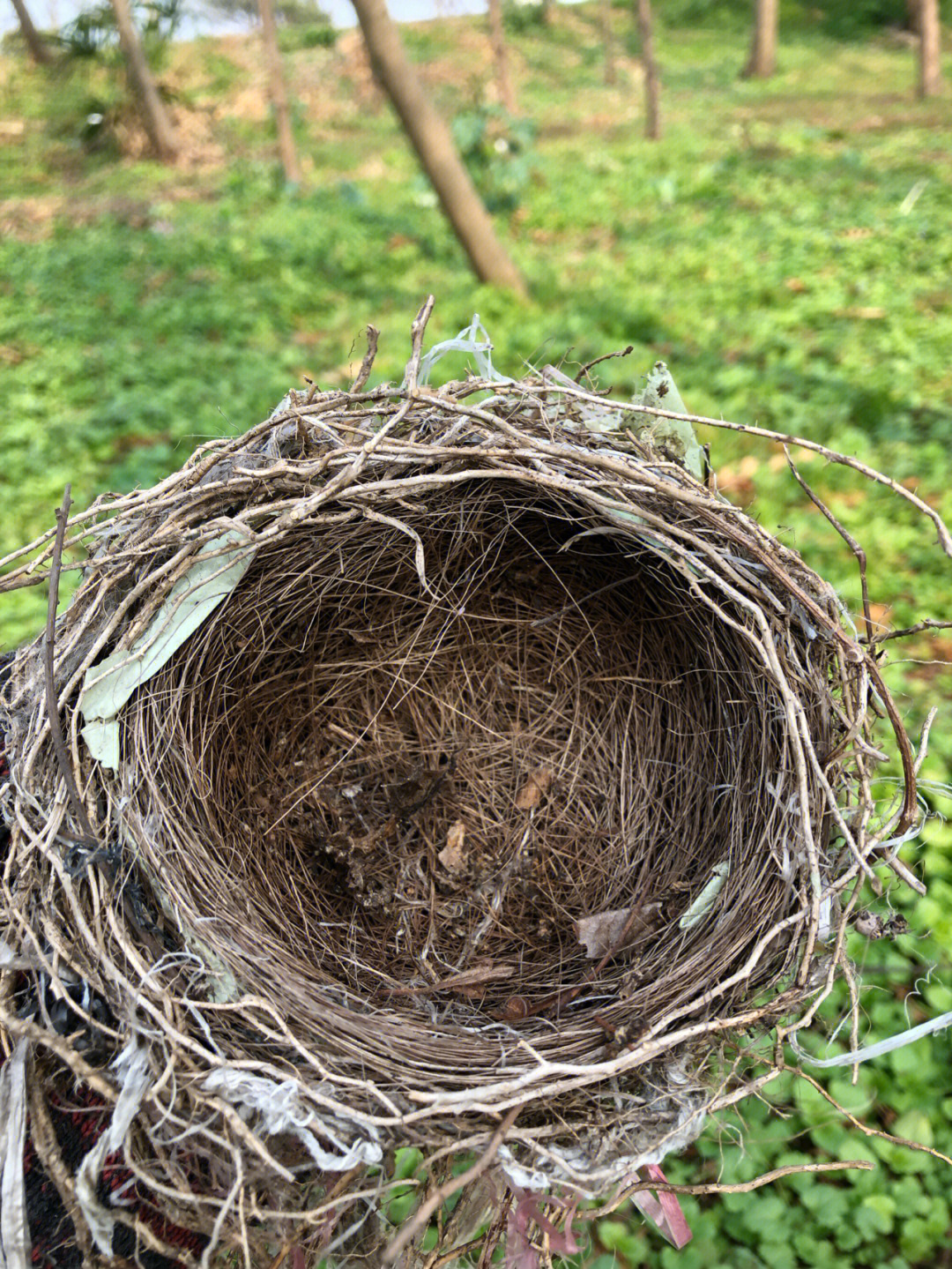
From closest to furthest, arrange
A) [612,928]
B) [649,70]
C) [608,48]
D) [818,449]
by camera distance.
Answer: [818,449] → [612,928] → [649,70] → [608,48]

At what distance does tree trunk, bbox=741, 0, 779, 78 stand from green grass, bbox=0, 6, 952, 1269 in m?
2.73

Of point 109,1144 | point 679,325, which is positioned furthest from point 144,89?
point 109,1144

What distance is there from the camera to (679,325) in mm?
4004

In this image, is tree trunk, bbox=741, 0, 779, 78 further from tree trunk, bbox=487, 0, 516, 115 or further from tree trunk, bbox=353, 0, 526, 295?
tree trunk, bbox=353, 0, 526, 295

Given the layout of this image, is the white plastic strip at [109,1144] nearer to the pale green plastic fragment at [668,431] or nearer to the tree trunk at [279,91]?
the pale green plastic fragment at [668,431]

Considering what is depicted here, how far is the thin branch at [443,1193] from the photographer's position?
2.62ft

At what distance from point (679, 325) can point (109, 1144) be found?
3974mm

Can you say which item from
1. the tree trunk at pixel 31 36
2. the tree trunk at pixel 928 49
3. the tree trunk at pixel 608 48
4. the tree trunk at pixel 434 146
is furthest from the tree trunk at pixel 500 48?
the tree trunk at pixel 31 36

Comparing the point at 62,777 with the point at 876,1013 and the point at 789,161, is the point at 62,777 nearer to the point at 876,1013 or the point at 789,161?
the point at 876,1013

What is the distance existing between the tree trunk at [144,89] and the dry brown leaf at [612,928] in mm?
9766

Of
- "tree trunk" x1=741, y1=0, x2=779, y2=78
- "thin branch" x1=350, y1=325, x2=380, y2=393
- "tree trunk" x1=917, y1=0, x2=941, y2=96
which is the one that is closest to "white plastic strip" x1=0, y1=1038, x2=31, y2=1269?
"thin branch" x1=350, y1=325, x2=380, y2=393

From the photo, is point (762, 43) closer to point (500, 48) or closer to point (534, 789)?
point (500, 48)

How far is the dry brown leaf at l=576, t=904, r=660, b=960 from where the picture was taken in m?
1.43

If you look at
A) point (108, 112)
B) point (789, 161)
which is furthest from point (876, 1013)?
point (108, 112)
